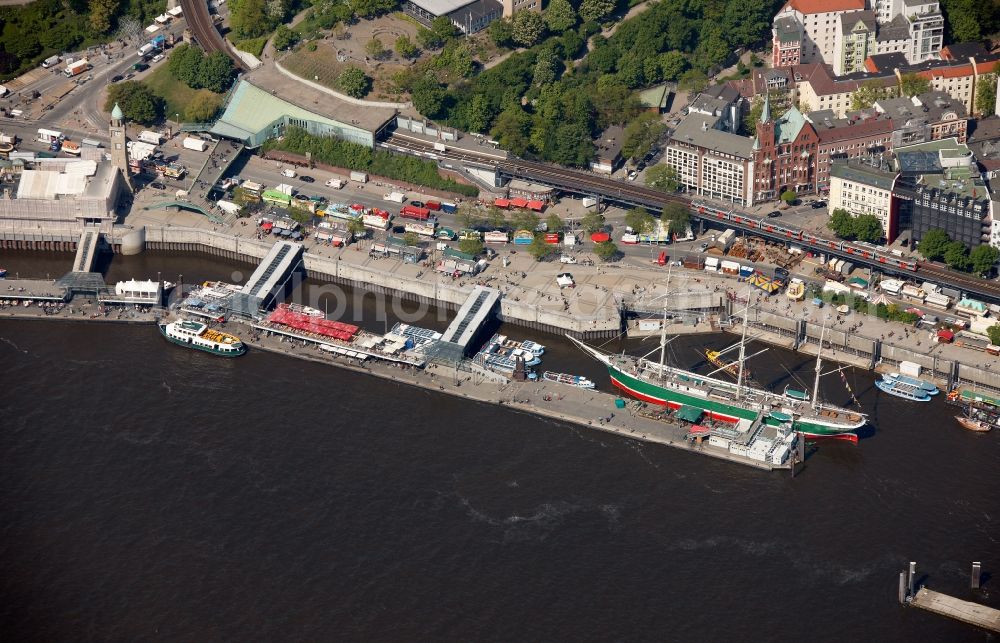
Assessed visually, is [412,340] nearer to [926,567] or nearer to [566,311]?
[566,311]

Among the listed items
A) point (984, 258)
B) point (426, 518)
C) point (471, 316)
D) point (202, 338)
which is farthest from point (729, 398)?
point (202, 338)

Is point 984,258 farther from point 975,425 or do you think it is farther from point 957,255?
point 975,425

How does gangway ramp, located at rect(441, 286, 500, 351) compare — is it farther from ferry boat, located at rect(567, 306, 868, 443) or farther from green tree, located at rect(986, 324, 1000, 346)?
green tree, located at rect(986, 324, 1000, 346)

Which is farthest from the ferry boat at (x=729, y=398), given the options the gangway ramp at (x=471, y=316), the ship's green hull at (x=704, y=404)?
the gangway ramp at (x=471, y=316)

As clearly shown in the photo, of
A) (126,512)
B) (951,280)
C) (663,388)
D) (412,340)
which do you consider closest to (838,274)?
(951,280)

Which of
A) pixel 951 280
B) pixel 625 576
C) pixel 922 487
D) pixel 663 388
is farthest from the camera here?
pixel 951 280

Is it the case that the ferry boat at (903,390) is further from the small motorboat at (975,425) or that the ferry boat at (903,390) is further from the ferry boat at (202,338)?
the ferry boat at (202,338)

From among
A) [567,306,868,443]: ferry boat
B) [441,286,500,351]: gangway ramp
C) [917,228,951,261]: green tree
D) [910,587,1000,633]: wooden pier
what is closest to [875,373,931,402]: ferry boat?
[567,306,868,443]: ferry boat
